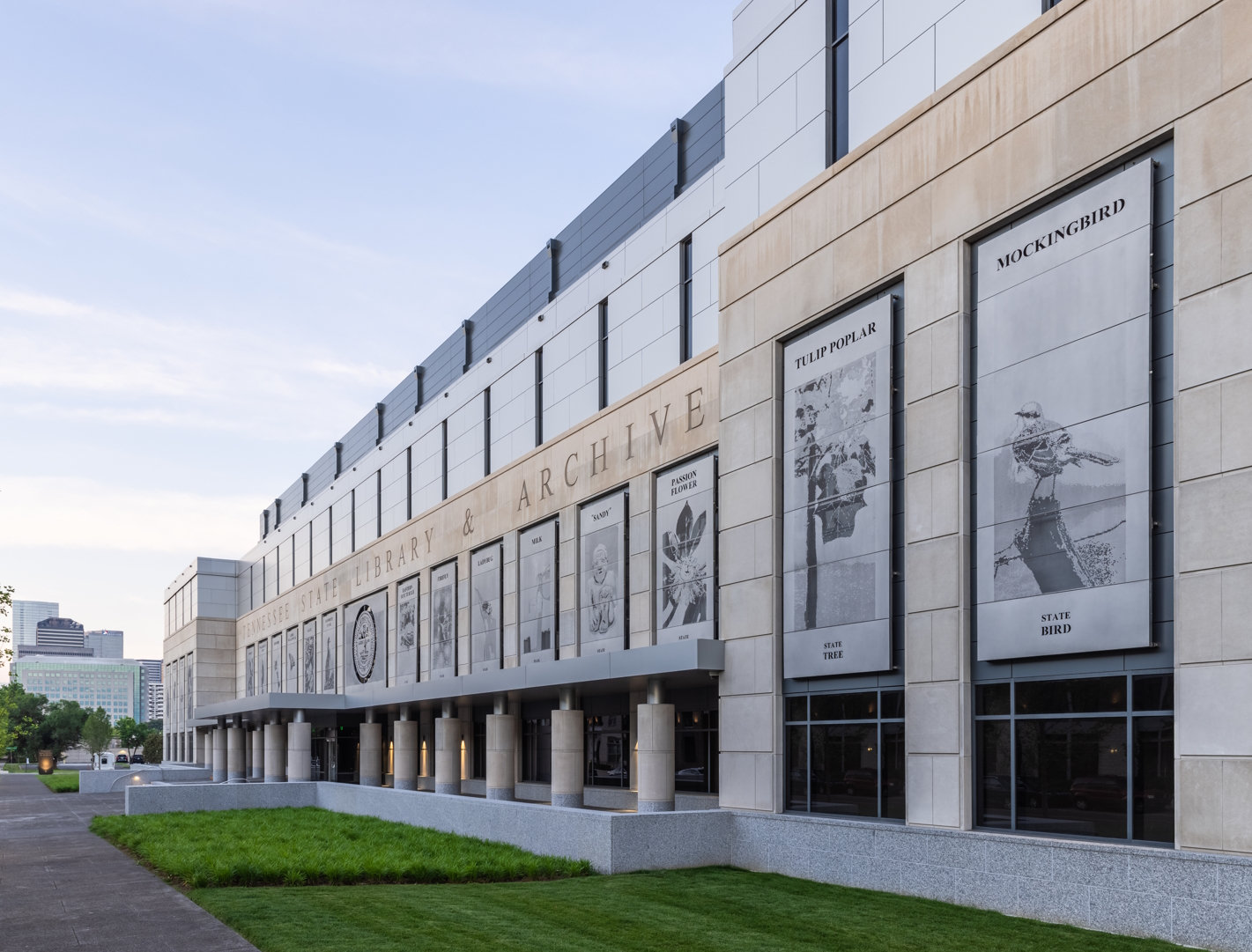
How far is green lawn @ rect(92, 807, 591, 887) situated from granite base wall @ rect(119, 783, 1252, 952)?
76 centimetres

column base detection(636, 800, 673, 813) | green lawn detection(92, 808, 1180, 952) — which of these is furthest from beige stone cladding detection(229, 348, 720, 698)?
green lawn detection(92, 808, 1180, 952)

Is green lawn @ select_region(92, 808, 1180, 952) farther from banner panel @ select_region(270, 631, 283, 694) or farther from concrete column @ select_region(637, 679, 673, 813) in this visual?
banner panel @ select_region(270, 631, 283, 694)

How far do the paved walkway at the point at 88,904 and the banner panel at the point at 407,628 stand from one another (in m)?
19.0

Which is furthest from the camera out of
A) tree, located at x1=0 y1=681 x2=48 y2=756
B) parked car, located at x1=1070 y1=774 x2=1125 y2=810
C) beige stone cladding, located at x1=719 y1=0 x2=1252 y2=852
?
tree, located at x1=0 y1=681 x2=48 y2=756

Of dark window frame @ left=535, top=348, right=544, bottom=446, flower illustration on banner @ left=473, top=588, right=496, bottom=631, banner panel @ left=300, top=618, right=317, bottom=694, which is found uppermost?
dark window frame @ left=535, top=348, right=544, bottom=446

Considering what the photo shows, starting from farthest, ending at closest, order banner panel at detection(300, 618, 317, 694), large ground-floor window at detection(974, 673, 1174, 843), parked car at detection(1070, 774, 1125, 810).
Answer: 1. banner panel at detection(300, 618, 317, 694)
2. parked car at detection(1070, 774, 1125, 810)
3. large ground-floor window at detection(974, 673, 1174, 843)

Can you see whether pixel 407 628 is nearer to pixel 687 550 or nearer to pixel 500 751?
pixel 500 751

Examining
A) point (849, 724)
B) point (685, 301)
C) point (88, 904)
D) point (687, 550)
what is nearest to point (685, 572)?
point (687, 550)

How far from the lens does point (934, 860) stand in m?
20.0

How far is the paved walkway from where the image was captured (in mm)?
16172

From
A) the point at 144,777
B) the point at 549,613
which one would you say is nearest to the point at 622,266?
the point at 549,613

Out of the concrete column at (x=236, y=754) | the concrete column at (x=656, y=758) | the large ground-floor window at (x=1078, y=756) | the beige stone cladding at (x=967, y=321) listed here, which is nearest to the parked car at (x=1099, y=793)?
the large ground-floor window at (x=1078, y=756)

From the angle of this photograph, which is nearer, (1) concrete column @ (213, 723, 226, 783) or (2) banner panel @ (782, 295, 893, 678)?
(2) banner panel @ (782, 295, 893, 678)

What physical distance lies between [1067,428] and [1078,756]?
4.85m
